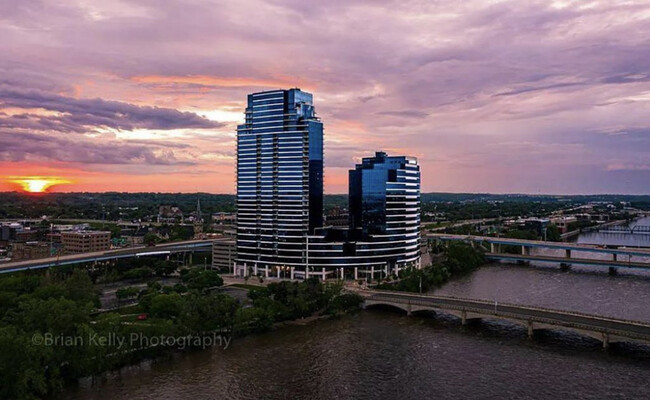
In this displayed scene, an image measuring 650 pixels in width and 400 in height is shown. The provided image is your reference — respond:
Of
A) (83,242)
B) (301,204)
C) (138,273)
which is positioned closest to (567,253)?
(301,204)

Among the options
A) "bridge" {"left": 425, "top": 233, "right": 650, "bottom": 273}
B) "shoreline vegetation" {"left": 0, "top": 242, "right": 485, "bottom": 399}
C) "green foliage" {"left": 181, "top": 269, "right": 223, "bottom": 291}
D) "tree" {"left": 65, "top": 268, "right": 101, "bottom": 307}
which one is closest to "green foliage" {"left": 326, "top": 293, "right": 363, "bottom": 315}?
"shoreline vegetation" {"left": 0, "top": 242, "right": 485, "bottom": 399}

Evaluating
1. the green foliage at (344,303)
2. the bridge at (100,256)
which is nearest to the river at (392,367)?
the green foliage at (344,303)

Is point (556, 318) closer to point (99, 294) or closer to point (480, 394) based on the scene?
point (480, 394)

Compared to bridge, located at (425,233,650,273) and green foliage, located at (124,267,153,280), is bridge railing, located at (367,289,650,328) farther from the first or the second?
bridge, located at (425,233,650,273)

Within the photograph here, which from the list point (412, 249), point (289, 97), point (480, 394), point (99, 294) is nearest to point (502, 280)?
point (412, 249)

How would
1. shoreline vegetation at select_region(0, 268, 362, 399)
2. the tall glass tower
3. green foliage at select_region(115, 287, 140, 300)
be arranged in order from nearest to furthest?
1. shoreline vegetation at select_region(0, 268, 362, 399)
2. green foliage at select_region(115, 287, 140, 300)
3. the tall glass tower

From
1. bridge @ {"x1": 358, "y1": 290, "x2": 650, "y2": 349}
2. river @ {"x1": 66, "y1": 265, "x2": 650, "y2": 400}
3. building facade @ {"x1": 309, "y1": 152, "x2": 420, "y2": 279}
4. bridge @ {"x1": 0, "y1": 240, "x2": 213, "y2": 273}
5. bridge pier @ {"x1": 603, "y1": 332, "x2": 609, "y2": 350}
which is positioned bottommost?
river @ {"x1": 66, "y1": 265, "x2": 650, "y2": 400}
